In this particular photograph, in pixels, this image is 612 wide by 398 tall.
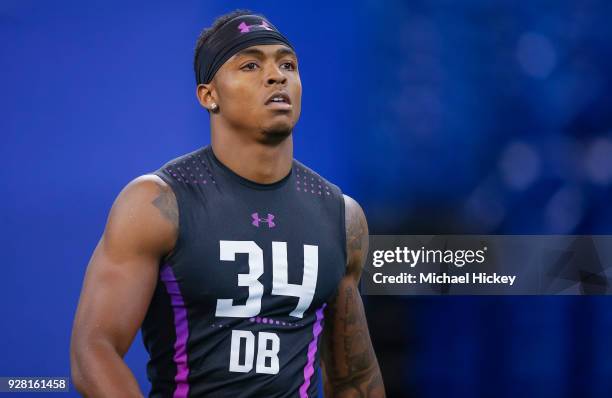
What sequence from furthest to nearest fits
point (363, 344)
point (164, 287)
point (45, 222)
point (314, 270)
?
point (45, 222) → point (363, 344) → point (314, 270) → point (164, 287)

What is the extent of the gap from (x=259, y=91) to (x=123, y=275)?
0.51 meters

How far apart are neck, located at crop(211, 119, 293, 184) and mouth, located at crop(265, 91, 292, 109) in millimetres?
73

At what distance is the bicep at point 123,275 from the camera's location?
1.91 meters

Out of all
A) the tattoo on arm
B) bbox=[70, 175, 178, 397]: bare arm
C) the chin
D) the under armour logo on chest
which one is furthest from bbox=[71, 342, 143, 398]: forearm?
the chin

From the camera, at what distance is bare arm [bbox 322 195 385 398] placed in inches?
91.1

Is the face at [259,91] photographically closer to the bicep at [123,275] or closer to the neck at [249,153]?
the neck at [249,153]

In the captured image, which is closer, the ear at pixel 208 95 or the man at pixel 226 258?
the man at pixel 226 258

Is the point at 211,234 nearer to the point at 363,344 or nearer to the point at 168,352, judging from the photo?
the point at 168,352

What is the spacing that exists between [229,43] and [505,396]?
6.34 ft

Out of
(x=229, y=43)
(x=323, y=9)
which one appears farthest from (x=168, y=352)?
(x=323, y=9)

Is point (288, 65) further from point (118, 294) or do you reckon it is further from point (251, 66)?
point (118, 294)

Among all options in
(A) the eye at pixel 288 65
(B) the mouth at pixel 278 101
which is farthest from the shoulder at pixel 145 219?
(A) the eye at pixel 288 65

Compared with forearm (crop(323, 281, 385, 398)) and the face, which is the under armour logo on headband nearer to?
the face

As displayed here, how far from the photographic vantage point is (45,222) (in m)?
3.23
